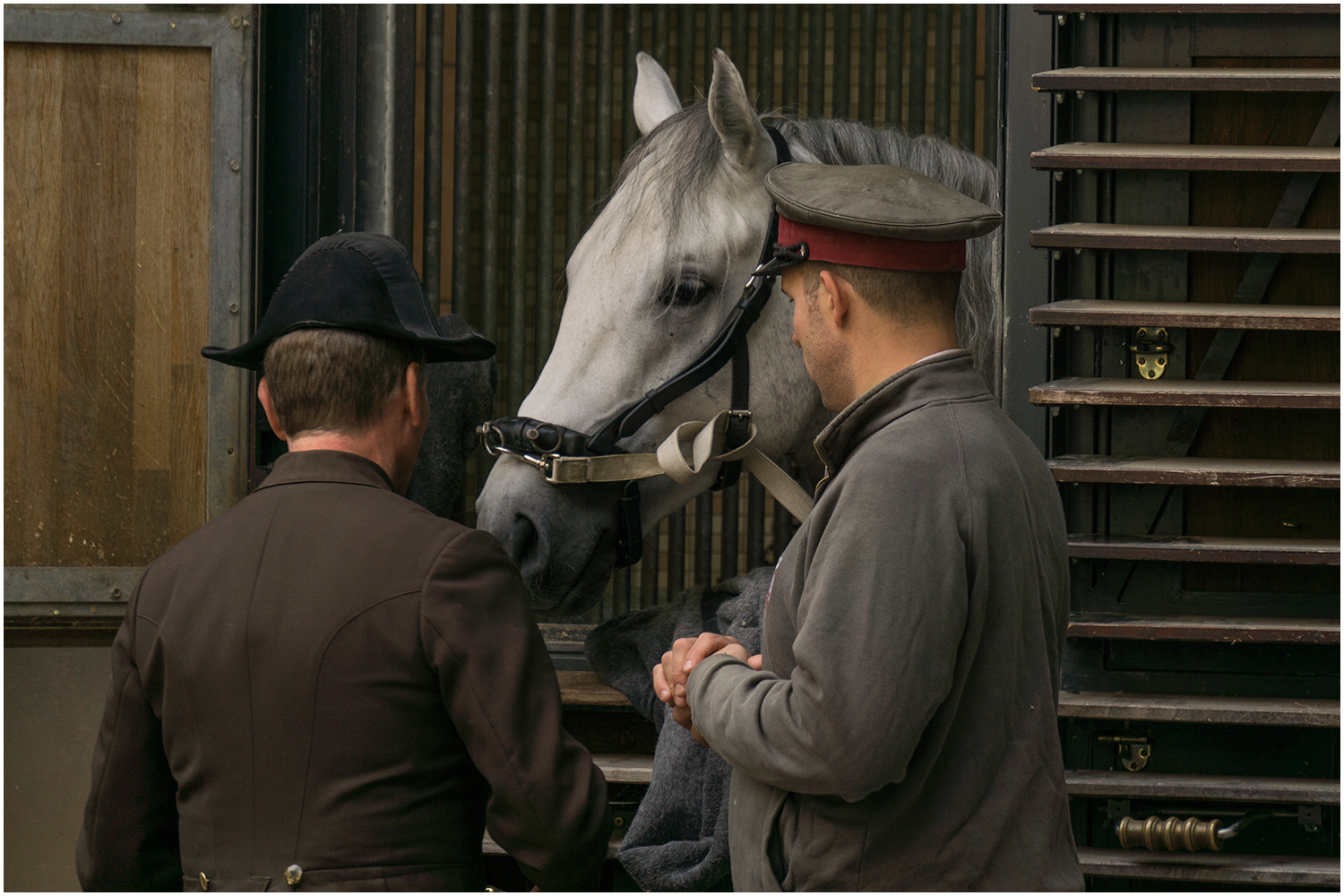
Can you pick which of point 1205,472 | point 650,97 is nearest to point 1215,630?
point 1205,472

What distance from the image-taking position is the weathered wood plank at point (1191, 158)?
1.90 m

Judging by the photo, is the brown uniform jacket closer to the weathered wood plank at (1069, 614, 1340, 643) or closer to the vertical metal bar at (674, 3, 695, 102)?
the weathered wood plank at (1069, 614, 1340, 643)

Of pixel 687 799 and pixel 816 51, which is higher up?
pixel 816 51

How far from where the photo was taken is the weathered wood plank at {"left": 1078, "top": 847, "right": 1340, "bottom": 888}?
1.87 metres

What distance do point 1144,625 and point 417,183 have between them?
317 cm

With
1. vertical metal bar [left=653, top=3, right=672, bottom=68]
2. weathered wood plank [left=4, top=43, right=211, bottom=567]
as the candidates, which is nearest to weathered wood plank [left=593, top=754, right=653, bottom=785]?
weathered wood plank [left=4, top=43, right=211, bottom=567]

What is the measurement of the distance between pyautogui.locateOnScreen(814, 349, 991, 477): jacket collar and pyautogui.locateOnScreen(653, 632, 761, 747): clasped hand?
273mm

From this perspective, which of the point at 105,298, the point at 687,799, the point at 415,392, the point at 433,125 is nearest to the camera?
the point at 415,392

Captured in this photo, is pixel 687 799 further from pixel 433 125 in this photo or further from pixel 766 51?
pixel 766 51

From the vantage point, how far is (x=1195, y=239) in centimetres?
191

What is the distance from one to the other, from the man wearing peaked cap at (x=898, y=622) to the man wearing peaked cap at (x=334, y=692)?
222 millimetres

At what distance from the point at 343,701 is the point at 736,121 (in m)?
1.33

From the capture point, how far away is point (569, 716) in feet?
7.56

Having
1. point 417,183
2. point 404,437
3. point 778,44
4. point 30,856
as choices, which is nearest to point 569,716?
point 404,437
